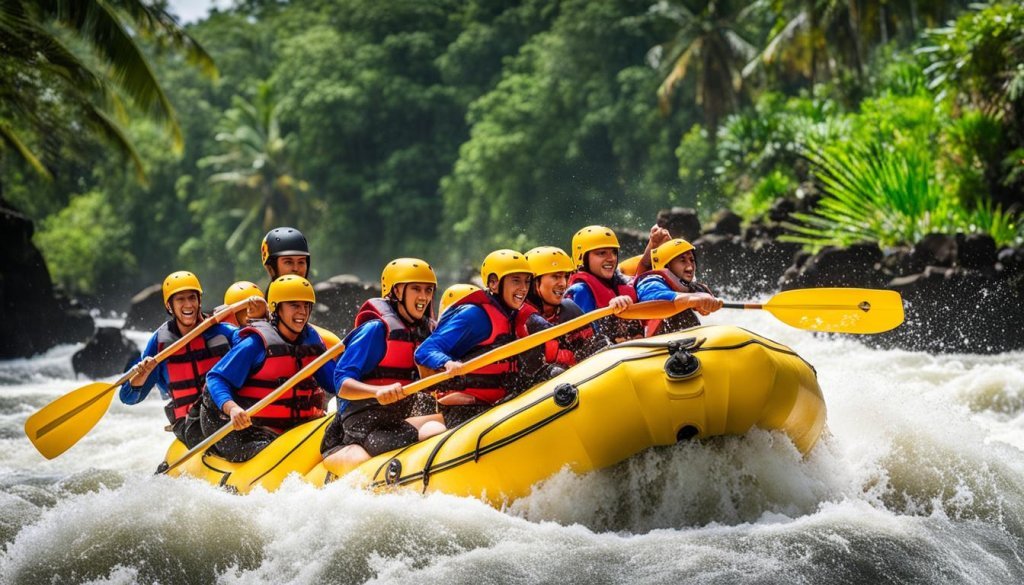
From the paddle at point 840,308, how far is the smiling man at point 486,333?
1224 millimetres

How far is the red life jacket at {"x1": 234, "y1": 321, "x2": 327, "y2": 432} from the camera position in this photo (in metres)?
6.34

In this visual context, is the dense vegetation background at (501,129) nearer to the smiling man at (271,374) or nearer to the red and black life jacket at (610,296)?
the smiling man at (271,374)

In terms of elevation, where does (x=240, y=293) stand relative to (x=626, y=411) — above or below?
above

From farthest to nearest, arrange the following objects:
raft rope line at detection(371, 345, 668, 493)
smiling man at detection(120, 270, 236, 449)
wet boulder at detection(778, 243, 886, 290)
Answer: wet boulder at detection(778, 243, 886, 290), smiling man at detection(120, 270, 236, 449), raft rope line at detection(371, 345, 668, 493)

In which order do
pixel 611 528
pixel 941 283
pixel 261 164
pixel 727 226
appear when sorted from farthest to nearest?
1. pixel 261 164
2. pixel 727 226
3. pixel 941 283
4. pixel 611 528

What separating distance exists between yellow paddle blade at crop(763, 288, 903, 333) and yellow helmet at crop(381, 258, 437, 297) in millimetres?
1811

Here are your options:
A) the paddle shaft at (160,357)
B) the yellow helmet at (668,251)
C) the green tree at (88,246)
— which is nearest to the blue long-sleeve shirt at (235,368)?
the paddle shaft at (160,357)

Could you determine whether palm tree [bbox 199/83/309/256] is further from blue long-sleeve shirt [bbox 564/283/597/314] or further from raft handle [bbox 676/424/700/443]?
raft handle [bbox 676/424/700/443]

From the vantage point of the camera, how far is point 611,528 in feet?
17.7

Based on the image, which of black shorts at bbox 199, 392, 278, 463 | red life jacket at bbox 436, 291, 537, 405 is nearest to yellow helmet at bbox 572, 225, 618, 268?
red life jacket at bbox 436, 291, 537, 405

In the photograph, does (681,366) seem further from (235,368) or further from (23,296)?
(23,296)

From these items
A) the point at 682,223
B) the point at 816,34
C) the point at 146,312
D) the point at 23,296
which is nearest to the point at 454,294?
the point at 682,223

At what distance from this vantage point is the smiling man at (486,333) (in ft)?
18.8

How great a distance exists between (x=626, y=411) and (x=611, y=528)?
25.6 inches
